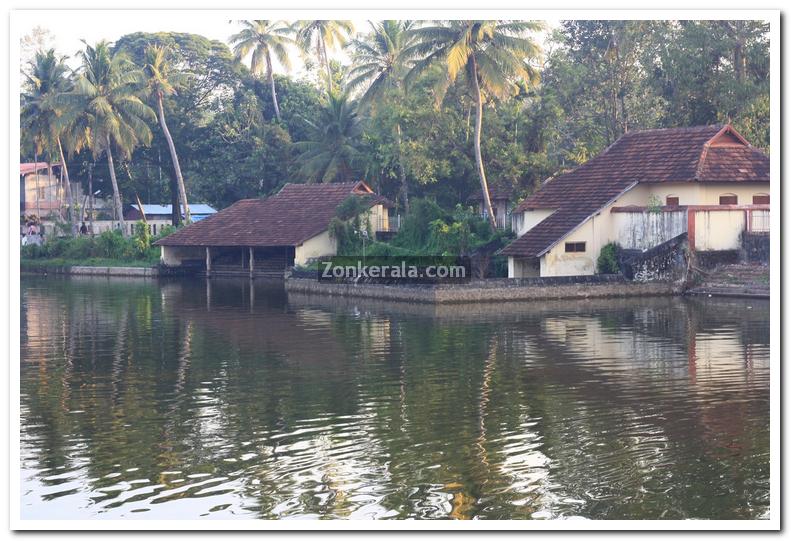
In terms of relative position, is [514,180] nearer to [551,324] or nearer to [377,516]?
[551,324]

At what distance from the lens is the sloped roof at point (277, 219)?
4944 cm

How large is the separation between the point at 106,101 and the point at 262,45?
49.4ft

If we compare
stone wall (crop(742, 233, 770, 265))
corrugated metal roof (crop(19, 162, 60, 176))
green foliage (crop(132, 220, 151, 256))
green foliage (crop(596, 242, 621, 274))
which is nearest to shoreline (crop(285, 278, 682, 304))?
green foliage (crop(596, 242, 621, 274))

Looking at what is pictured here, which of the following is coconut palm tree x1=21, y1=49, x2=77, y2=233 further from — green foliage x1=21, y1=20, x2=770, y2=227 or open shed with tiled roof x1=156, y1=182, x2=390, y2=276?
open shed with tiled roof x1=156, y1=182, x2=390, y2=276

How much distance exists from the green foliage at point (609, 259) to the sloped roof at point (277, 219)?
13.5 m

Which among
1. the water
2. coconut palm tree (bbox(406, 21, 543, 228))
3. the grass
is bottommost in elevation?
the water

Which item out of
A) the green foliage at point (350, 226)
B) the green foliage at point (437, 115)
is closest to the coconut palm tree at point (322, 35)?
the green foliage at point (437, 115)

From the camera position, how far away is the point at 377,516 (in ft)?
40.6

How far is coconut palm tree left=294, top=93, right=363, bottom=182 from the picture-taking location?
58.2 meters

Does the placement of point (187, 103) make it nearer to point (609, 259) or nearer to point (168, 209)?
point (168, 209)

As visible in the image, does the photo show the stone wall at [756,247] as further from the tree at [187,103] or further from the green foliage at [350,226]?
the tree at [187,103]

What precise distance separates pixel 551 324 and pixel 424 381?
943cm

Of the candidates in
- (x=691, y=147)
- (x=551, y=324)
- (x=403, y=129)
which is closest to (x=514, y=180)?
(x=403, y=129)

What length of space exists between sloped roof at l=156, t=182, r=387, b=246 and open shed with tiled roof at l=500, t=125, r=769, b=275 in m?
10.7
